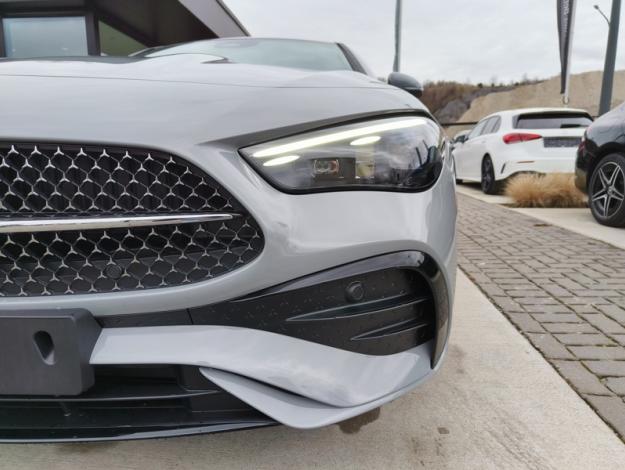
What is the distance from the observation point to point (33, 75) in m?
1.18

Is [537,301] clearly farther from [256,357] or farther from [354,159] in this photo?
[256,357]

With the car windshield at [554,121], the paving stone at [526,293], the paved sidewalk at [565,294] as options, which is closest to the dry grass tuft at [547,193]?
the car windshield at [554,121]

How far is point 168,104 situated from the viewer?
3.55 feet

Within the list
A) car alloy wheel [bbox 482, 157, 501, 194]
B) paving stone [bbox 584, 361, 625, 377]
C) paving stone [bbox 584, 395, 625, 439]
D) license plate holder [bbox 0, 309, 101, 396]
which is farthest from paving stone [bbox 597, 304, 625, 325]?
car alloy wheel [bbox 482, 157, 501, 194]

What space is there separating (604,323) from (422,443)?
1419 millimetres

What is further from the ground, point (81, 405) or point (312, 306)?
point (312, 306)

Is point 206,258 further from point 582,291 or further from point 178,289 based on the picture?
point 582,291

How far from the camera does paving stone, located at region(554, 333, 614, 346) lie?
2.08 metres

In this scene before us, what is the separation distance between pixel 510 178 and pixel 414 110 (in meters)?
6.78

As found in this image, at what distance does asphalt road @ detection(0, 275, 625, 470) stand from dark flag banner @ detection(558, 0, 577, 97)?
42.0 feet

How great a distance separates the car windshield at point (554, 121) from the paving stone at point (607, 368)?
6.02 meters

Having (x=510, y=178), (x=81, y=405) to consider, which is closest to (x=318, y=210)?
(x=81, y=405)

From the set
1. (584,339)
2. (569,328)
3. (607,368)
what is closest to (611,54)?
(569,328)

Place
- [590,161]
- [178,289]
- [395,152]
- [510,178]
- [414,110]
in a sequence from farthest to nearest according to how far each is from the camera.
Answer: [510,178], [590,161], [414,110], [395,152], [178,289]
